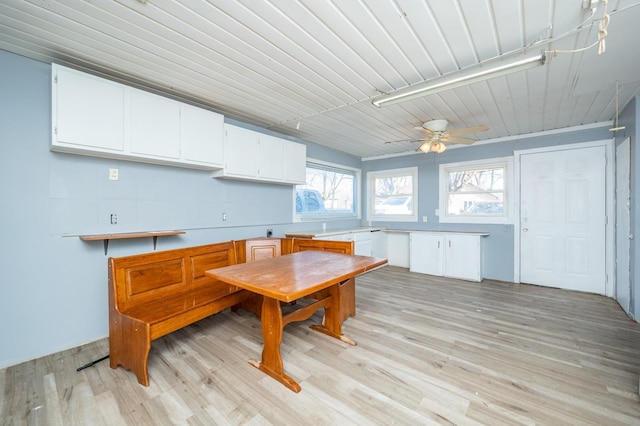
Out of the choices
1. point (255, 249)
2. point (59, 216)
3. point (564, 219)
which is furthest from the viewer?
point (564, 219)

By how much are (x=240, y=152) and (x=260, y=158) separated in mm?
324

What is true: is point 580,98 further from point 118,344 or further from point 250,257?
point 118,344

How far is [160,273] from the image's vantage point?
2.53 meters

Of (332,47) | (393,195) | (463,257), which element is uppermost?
(332,47)

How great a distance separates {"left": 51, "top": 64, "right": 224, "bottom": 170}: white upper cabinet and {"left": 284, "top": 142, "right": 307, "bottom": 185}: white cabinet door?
1.17 meters

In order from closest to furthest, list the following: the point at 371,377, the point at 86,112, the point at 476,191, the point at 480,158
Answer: the point at 371,377 → the point at 86,112 → the point at 480,158 → the point at 476,191

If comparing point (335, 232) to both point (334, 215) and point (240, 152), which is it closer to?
point (334, 215)

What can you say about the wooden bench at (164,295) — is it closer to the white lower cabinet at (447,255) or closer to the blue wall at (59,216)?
the blue wall at (59,216)

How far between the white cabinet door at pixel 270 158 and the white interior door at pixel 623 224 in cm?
443

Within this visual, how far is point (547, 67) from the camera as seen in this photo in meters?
2.35

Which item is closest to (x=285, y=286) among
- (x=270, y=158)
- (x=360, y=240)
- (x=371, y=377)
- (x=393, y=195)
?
(x=371, y=377)

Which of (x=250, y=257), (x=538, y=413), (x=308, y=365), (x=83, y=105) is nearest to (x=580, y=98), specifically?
(x=538, y=413)

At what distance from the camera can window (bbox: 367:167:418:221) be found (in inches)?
226

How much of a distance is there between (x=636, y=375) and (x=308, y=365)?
2519mm
